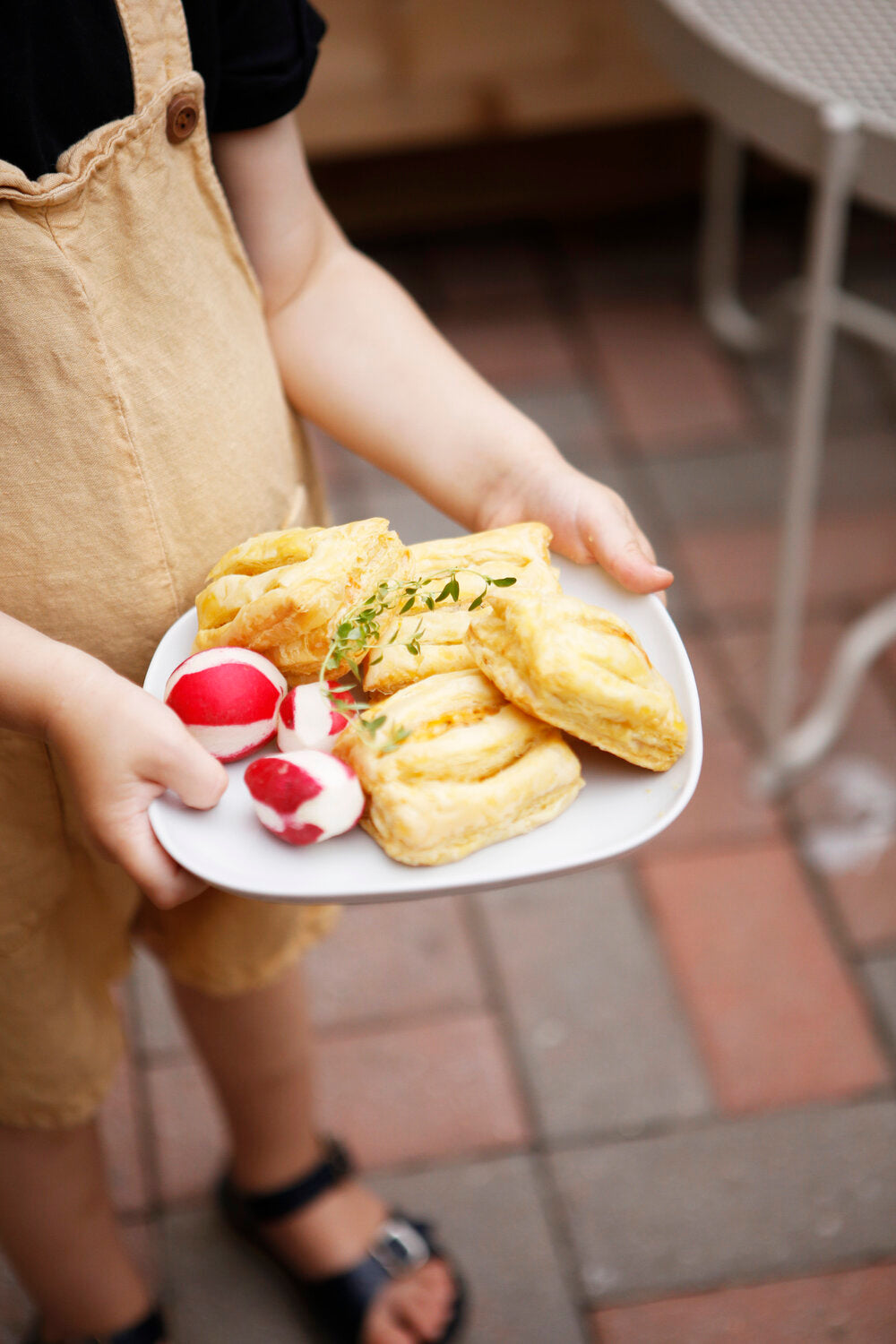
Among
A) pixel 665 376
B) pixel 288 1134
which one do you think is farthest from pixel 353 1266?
pixel 665 376

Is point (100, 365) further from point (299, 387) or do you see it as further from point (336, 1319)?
point (336, 1319)

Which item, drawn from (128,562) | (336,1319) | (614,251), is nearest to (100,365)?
(128,562)

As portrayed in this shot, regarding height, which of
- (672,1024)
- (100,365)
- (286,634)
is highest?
(100,365)

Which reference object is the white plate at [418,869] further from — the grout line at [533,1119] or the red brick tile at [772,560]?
the red brick tile at [772,560]

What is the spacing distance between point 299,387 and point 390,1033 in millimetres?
801

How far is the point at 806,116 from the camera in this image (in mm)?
1131

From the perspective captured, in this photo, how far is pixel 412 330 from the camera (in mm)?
898

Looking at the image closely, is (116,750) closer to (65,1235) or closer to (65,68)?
(65,68)

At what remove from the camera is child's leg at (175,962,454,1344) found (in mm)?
1085

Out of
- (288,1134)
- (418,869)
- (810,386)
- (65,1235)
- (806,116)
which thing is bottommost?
(288,1134)

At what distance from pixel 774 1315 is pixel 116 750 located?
902 mm

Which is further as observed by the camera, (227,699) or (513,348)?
(513,348)

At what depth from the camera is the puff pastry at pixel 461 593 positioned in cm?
71

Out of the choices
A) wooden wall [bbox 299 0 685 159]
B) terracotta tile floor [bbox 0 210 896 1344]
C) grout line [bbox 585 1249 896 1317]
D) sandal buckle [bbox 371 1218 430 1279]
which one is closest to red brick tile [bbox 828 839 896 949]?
terracotta tile floor [bbox 0 210 896 1344]
